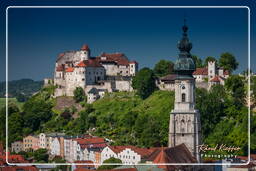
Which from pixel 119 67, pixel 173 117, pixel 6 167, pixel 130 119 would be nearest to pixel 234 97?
pixel 130 119

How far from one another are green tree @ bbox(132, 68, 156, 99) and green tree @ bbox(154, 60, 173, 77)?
1.23ft

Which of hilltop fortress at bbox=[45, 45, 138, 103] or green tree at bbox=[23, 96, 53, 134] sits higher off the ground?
hilltop fortress at bbox=[45, 45, 138, 103]

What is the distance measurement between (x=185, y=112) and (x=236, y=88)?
33.5 feet

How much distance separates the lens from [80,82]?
90.9 ft

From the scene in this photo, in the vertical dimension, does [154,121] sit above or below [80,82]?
below

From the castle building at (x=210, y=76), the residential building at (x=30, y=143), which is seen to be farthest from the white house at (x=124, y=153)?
the castle building at (x=210, y=76)

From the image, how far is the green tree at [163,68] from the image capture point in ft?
84.3

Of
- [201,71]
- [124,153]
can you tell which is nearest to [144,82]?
[201,71]

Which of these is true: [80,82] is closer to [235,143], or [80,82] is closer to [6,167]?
[235,143]

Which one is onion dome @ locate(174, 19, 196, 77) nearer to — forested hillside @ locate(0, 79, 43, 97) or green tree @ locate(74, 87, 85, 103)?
forested hillside @ locate(0, 79, 43, 97)

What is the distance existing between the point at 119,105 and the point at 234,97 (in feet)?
16.5

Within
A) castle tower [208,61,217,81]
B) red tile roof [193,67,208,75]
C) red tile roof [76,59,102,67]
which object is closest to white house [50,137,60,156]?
red tile roof [76,59,102,67]

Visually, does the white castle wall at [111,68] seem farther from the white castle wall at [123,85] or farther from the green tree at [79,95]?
the green tree at [79,95]

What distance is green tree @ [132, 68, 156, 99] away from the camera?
26.4 meters
